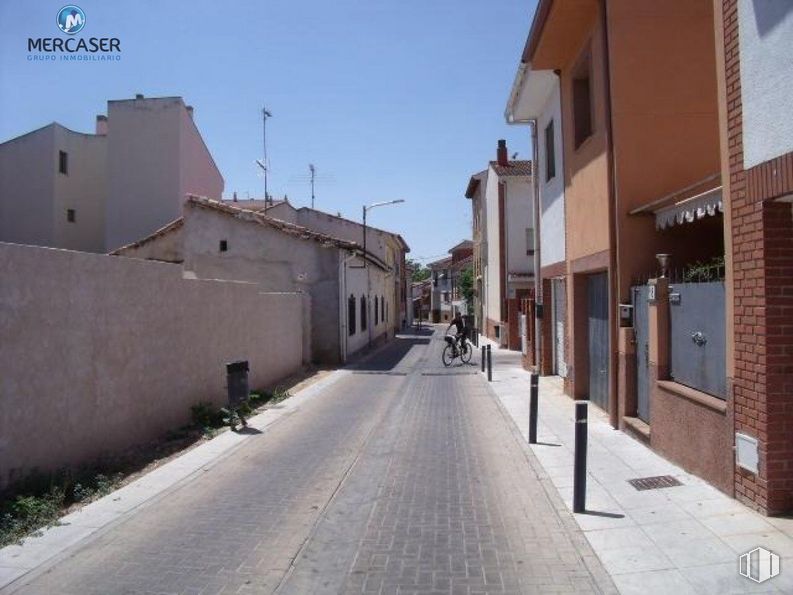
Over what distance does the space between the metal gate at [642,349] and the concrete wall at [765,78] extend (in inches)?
123

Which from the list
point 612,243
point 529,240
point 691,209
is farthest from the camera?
point 529,240

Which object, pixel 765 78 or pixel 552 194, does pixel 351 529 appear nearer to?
pixel 765 78

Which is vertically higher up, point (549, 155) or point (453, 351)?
point (549, 155)

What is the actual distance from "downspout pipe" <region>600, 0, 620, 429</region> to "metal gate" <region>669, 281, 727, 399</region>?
6.00 feet

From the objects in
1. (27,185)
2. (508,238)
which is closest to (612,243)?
(508,238)

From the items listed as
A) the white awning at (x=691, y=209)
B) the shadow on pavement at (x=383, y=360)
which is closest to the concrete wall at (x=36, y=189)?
the shadow on pavement at (x=383, y=360)

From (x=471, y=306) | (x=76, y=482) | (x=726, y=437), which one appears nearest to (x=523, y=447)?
(x=726, y=437)

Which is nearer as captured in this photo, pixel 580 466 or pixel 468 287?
pixel 580 466

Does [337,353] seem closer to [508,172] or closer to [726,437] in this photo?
[508,172]

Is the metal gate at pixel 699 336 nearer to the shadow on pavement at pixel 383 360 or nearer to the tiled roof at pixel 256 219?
the shadow on pavement at pixel 383 360

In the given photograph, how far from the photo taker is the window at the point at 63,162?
88.4 ft

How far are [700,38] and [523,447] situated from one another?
605 centimetres

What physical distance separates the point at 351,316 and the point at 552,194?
11.8 m

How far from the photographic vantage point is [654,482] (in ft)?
21.8
